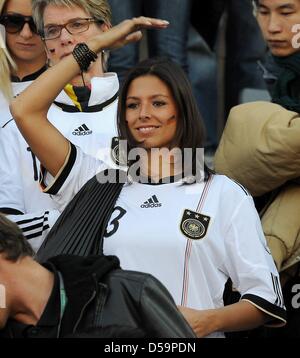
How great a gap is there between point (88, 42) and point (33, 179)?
0.63 m

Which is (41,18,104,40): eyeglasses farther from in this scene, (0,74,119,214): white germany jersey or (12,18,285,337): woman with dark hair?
(12,18,285,337): woman with dark hair

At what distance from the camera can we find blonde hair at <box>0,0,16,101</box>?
5246 mm

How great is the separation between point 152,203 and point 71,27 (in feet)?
3.56

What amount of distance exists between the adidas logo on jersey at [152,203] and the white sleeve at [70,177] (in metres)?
0.29

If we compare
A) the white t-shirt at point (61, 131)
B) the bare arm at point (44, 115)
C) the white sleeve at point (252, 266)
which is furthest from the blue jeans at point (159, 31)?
the white sleeve at point (252, 266)

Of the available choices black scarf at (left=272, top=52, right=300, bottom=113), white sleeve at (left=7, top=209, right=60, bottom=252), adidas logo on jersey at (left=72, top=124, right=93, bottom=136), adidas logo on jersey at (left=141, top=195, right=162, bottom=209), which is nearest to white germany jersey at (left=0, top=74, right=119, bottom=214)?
adidas logo on jersey at (left=72, top=124, right=93, bottom=136)

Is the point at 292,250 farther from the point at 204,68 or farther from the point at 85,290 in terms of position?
the point at 204,68

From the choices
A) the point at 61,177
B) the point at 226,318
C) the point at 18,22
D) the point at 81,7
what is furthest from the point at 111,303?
the point at 18,22

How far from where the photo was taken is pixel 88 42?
15.3 ft

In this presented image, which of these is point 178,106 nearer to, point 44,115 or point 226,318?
point 44,115

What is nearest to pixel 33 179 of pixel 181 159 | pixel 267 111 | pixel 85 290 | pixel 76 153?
pixel 76 153

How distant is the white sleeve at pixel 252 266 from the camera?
13.8 feet

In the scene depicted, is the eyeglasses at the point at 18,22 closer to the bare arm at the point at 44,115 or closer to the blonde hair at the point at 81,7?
the blonde hair at the point at 81,7
